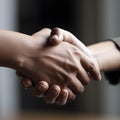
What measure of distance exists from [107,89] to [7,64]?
194 cm

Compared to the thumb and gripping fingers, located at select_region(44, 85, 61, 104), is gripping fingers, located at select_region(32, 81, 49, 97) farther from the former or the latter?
the thumb

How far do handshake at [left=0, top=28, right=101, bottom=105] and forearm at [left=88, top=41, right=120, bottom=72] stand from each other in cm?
3

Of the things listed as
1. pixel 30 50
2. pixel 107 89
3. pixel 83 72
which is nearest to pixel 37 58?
pixel 30 50

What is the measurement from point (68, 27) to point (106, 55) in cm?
189

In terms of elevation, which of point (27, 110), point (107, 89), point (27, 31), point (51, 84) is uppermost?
point (51, 84)

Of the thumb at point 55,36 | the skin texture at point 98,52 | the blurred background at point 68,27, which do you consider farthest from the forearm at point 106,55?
the blurred background at point 68,27

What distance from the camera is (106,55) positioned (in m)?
1.51

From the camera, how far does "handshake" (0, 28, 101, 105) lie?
135cm

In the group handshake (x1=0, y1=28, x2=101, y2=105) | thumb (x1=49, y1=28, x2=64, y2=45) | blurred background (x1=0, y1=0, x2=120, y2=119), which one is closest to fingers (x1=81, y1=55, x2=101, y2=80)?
handshake (x1=0, y1=28, x2=101, y2=105)

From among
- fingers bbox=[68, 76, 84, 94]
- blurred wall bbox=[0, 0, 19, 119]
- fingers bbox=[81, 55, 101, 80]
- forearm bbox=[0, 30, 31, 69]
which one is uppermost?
forearm bbox=[0, 30, 31, 69]

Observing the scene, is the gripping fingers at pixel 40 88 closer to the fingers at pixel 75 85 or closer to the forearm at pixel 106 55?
the fingers at pixel 75 85

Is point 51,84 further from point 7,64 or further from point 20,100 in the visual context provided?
point 20,100

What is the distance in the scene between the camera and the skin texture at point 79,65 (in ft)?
4.52

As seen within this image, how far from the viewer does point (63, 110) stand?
3424 millimetres
